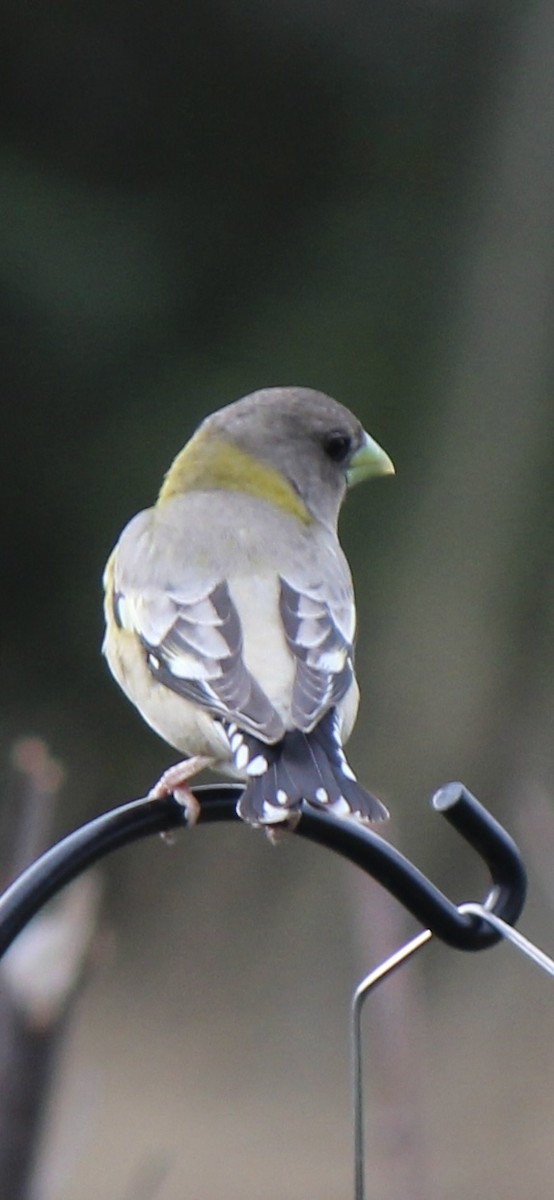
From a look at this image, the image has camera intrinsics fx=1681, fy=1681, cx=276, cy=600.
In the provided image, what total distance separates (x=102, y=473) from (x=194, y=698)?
4.47 m

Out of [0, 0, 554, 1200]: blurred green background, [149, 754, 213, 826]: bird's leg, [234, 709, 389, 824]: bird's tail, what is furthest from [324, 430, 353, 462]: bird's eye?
[0, 0, 554, 1200]: blurred green background

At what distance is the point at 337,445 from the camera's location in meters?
3.87

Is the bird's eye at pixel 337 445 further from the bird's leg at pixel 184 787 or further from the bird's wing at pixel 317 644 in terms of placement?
the bird's leg at pixel 184 787

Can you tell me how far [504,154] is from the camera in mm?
7184

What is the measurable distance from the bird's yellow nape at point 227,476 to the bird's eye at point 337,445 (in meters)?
0.15

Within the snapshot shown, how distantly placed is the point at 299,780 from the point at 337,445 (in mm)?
1574

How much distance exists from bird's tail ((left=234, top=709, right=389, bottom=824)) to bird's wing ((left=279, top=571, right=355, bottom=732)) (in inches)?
1.5

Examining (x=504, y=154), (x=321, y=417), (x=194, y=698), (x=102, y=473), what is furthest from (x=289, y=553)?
(x=504, y=154)

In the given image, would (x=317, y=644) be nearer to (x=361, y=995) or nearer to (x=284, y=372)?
(x=361, y=995)

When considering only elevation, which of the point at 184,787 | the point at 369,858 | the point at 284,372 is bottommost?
the point at 284,372

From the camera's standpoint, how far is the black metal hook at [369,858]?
1952 millimetres

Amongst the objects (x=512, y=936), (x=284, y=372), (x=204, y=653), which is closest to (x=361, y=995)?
(x=512, y=936)

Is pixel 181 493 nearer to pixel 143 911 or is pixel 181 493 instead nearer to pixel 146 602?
pixel 146 602

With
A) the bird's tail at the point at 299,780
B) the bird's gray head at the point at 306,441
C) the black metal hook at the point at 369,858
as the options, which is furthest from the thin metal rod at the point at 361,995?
the bird's gray head at the point at 306,441
